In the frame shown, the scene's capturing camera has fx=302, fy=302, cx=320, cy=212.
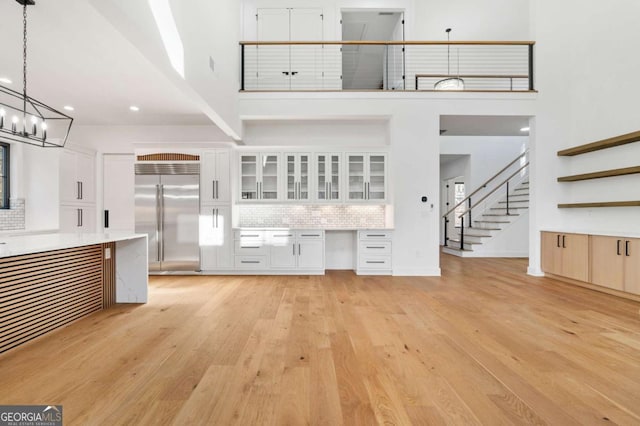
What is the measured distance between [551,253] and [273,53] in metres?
6.60

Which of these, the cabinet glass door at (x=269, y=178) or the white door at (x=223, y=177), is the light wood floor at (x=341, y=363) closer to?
the white door at (x=223, y=177)

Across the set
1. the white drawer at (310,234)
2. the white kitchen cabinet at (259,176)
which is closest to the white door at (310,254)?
the white drawer at (310,234)

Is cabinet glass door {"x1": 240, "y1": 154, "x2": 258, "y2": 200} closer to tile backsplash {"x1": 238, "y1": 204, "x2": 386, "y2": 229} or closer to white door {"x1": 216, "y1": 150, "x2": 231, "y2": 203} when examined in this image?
white door {"x1": 216, "y1": 150, "x2": 231, "y2": 203}

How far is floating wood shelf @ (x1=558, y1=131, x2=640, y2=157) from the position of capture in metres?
4.10

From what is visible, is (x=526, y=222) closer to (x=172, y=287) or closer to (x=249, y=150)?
(x=249, y=150)

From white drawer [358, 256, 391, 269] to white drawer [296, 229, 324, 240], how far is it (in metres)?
0.86

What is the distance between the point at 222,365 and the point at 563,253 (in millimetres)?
5341

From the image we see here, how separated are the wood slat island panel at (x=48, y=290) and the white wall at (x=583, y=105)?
6.71 metres

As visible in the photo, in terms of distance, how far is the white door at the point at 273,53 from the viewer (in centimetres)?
658

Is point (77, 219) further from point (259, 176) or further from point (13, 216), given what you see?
point (259, 176)

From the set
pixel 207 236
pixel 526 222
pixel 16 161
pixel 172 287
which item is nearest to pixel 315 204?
pixel 207 236

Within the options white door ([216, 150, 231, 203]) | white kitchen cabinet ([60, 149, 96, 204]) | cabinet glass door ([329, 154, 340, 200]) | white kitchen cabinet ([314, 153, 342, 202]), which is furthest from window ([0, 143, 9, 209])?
cabinet glass door ([329, 154, 340, 200])

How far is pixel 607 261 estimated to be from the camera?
4094 millimetres

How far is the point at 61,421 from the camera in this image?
5.13 ft
